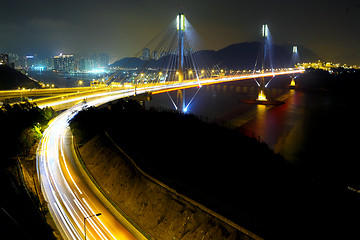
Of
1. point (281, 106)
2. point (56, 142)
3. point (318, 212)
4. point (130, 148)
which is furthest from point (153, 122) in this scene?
point (281, 106)

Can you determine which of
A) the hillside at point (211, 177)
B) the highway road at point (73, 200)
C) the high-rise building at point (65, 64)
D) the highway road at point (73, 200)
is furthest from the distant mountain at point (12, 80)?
the high-rise building at point (65, 64)

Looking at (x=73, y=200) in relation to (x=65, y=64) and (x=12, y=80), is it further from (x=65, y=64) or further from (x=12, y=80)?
(x=65, y=64)

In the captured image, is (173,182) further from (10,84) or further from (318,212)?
(10,84)

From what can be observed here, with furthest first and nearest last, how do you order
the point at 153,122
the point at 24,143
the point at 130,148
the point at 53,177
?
1. the point at 153,122
2. the point at 24,143
3. the point at 130,148
4. the point at 53,177

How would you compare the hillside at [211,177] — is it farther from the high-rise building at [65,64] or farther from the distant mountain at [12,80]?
the high-rise building at [65,64]

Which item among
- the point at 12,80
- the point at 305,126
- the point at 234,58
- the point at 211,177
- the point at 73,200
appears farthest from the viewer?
the point at 234,58

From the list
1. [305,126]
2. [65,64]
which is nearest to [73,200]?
[305,126]

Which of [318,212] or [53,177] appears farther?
[53,177]

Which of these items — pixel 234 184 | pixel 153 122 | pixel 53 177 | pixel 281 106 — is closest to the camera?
pixel 234 184

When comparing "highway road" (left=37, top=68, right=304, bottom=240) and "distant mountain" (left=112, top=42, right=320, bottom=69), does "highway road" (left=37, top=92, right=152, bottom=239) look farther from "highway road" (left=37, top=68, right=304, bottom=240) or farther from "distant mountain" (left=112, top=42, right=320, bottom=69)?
"distant mountain" (left=112, top=42, right=320, bottom=69)
